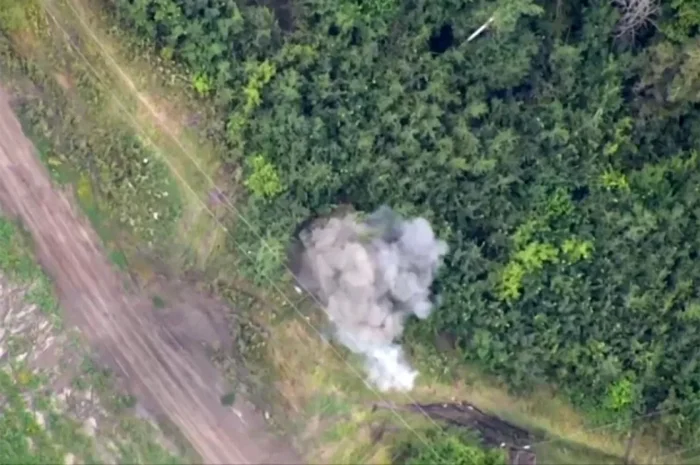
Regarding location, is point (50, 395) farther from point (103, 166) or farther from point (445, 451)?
point (445, 451)

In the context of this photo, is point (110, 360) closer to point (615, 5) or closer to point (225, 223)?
point (225, 223)

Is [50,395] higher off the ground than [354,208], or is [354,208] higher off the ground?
[354,208]

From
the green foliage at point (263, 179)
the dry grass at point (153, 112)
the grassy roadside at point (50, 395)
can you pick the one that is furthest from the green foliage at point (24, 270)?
the green foliage at point (263, 179)

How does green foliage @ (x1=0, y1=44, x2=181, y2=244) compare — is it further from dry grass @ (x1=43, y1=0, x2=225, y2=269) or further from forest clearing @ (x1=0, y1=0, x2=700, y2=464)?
dry grass @ (x1=43, y1=0, x2=225, y2=269)

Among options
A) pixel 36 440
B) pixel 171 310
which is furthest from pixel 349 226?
pixel 36 440

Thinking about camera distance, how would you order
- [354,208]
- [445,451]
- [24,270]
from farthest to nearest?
[354,208] < [24,270] < [445,451]

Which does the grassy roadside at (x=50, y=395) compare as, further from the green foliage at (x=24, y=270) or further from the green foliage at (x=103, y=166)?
the green foliage at (x=103, y=166)

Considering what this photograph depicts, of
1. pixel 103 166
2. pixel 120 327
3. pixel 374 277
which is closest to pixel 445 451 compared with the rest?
pixel 374 277
